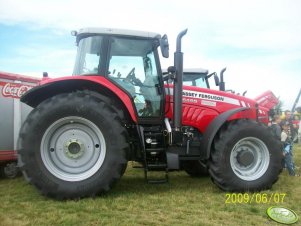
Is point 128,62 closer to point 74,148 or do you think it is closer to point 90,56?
point 90,56

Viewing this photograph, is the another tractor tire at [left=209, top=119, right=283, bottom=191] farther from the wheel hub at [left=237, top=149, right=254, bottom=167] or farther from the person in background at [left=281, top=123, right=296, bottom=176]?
the person in background at [left=281, top=123, right=296, bottom=176]

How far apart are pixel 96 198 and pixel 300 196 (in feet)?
10.1

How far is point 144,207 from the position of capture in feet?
16.8

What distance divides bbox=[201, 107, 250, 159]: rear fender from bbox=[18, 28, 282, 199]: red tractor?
0.05 feet

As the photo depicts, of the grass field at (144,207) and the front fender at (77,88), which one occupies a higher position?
the front fender at (77,88)

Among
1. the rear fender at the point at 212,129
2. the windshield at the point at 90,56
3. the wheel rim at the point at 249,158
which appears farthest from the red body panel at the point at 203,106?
the windshield at the point at 90,56

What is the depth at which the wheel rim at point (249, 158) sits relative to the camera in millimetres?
6234

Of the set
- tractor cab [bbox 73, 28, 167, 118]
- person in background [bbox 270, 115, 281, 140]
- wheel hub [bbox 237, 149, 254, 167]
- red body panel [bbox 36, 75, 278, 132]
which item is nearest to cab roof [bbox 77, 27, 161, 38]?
tractor cab [bbox 73, 28, 167, 118]

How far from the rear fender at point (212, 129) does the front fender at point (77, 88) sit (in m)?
1.18

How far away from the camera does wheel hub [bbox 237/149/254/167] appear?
6.23 metres

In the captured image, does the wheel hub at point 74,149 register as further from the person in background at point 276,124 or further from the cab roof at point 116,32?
the person in background at point 276,124

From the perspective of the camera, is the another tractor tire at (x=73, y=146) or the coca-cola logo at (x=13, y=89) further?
the coca-cola logo at (x=13, y=89)

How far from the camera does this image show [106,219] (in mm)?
A: 4488
